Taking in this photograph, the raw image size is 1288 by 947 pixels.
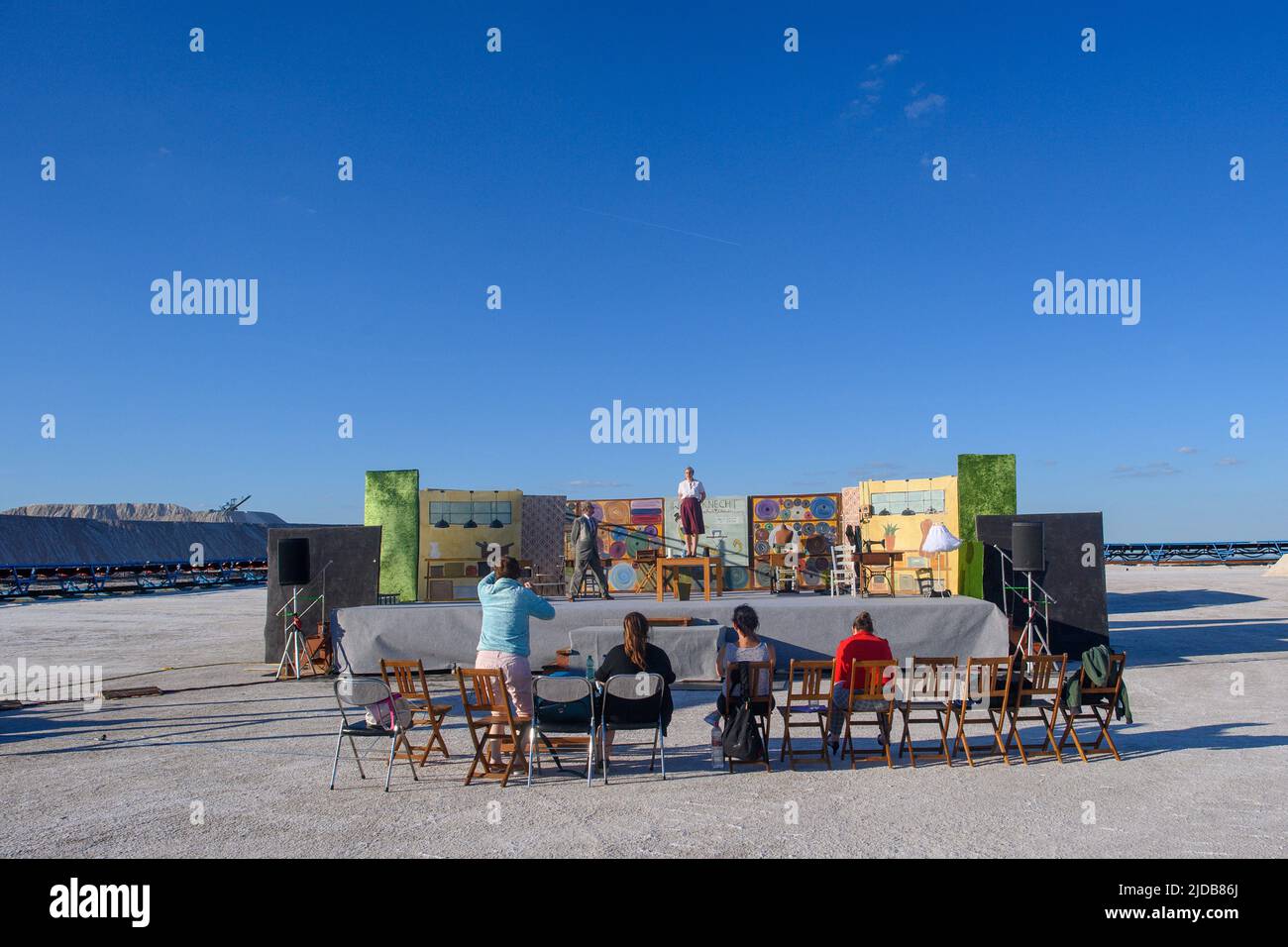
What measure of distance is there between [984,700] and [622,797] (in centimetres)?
325

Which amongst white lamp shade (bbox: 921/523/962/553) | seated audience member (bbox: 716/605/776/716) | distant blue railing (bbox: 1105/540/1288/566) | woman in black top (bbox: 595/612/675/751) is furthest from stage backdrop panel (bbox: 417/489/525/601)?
distant blue railing (bbox: 1105/540/1288/566)

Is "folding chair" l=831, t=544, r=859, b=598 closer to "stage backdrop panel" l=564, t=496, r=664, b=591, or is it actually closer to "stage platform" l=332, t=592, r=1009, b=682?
"stage platform" l=332, t=592, r=1009, b=682

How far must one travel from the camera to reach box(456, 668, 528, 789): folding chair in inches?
219

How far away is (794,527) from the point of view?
1628cm

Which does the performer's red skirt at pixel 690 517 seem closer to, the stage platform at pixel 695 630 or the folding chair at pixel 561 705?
the stage platform at pixel 695 630

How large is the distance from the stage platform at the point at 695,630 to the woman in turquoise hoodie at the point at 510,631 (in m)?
4.27

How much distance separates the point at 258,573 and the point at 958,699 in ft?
132

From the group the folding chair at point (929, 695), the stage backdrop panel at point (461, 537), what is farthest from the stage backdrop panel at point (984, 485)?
the folding chair at point (929, 695)

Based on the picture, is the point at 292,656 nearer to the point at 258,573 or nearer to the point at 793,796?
the point at 793,796

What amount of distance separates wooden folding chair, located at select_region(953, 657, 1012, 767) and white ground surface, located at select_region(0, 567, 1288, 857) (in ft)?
0.71

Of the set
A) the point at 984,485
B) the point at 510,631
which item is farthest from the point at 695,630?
the point at 984,485

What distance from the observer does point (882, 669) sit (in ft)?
20.4
